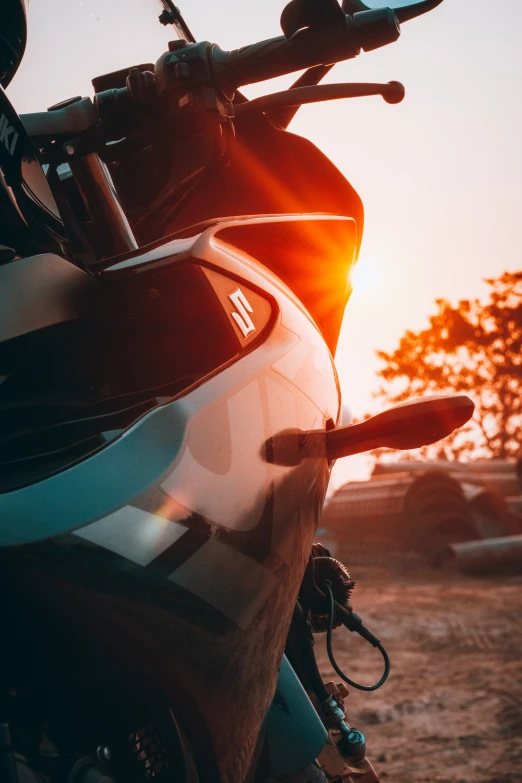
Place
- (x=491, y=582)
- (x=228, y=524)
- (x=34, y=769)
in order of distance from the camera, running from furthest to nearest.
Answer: (x=491, y=582) → (x=228, y=524) → (x=34, y=769)

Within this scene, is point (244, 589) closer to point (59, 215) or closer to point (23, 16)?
point (59, 215)

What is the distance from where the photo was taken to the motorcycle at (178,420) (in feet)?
2.69

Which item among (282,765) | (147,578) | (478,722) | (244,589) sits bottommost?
(478,722)

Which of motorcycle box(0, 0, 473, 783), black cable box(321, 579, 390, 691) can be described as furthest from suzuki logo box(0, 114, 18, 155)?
black cable box(321, 579, 390, 691)

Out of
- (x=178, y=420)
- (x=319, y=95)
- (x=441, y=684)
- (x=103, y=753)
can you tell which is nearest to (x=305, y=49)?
(x=319, y=95)

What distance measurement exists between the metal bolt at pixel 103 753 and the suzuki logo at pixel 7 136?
2.96 feet

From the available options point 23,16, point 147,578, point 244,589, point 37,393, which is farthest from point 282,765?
point 23,16

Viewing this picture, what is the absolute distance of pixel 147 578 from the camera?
82 centimetres

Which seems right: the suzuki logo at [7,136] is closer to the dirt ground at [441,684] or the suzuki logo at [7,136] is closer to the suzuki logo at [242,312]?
the suzuki logo at [242,312]

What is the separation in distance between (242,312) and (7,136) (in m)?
0.47

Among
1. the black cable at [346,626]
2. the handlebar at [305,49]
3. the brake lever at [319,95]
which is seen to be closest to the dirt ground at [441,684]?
the black cable at [346,626]

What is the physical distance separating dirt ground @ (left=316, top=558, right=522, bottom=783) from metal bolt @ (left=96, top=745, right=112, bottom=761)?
8.44ft

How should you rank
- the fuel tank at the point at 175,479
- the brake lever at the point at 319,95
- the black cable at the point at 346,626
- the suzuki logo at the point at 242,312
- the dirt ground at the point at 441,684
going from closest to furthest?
the fuel tank at the point at 175,479
the suzuki logo at the point at 242,312
the brake lever at the point at 319,95
the black cable at the point at 346,626
the dirt ground at the point at 441,684

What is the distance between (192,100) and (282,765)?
1166mm
